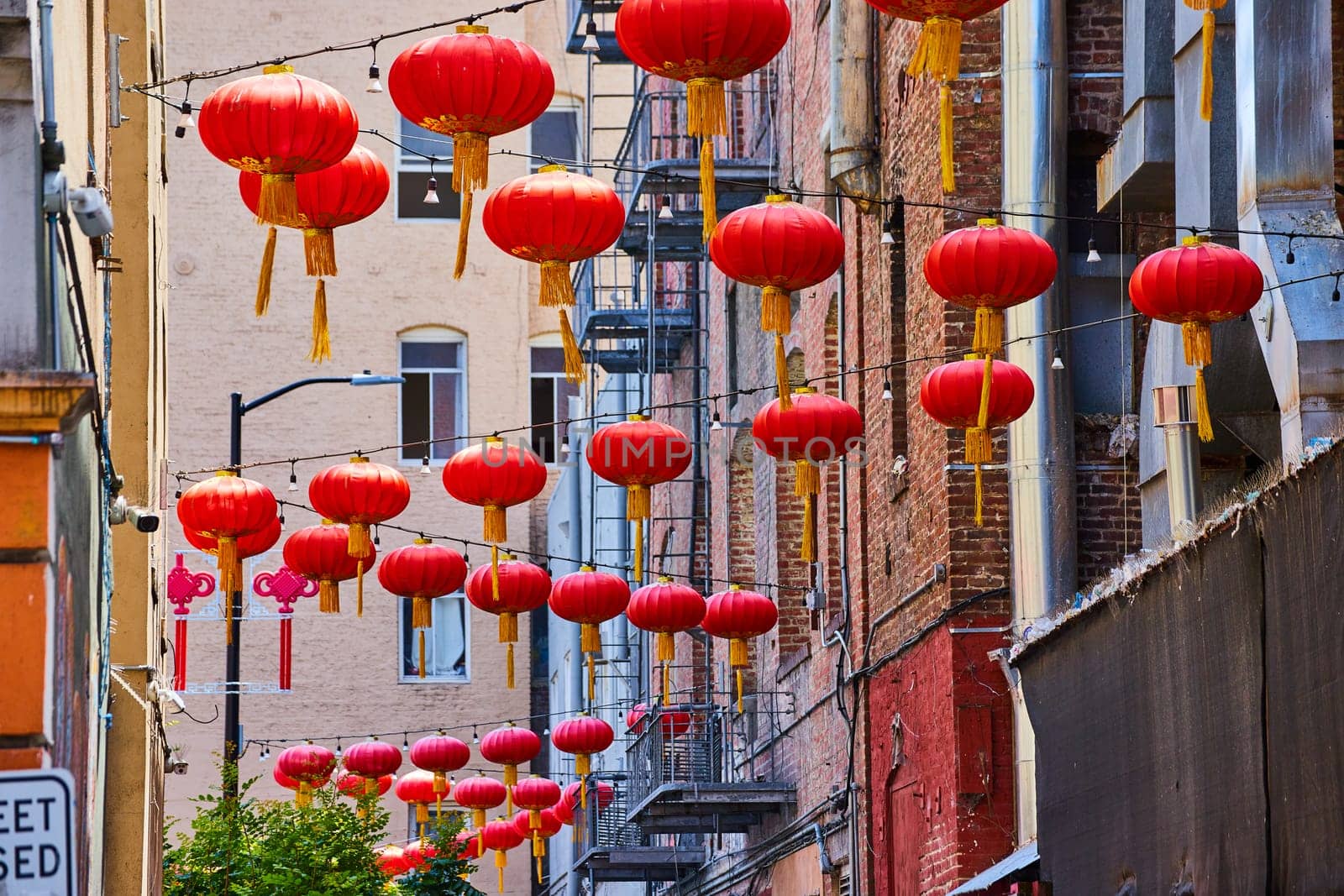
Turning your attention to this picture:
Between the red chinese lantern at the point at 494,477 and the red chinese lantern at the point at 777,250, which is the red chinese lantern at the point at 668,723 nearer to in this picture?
the red chinese lantern at the point at 494,477

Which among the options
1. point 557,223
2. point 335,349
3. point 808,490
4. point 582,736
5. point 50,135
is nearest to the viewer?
point 50,135

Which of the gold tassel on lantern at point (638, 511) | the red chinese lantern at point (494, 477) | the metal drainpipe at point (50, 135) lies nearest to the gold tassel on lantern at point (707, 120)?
the metal drainpipe at point (50, 135)

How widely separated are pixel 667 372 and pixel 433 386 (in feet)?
31.9

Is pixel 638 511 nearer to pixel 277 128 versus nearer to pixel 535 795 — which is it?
pixel 277 128

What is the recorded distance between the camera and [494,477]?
16156 millimetres

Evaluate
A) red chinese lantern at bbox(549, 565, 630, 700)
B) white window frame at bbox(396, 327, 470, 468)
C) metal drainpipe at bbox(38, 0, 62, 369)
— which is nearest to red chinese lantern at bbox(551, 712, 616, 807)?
red chinese lantern at bbox(549, 565, 630, 700)

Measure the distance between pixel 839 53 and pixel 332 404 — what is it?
74.2ft

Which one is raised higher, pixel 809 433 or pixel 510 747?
pixel 809 433

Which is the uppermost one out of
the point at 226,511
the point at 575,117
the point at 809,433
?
the point at 575,117

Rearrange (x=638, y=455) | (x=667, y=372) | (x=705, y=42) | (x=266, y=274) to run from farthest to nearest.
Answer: (x=667, y=372), (x=638, y=455), (x=266, y=274), (x=705, y=42)

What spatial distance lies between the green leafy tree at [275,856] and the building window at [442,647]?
59.9 ft

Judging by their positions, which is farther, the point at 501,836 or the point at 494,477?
the point at 501,836

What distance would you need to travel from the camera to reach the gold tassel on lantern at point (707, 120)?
10.9 metres

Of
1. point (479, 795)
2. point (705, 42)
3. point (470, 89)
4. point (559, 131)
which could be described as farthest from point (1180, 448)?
point (559, 131)
